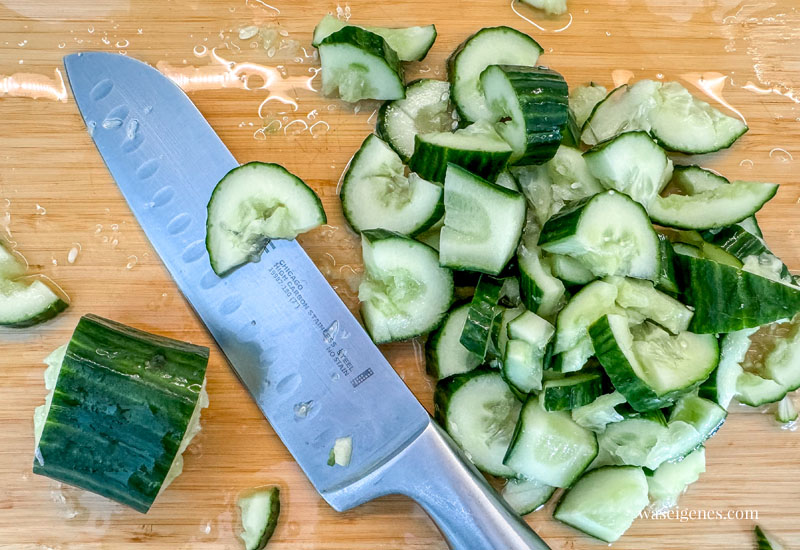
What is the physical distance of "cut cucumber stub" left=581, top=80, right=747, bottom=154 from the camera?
100 inches

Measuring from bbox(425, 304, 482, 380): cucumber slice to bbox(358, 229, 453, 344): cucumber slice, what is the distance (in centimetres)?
4

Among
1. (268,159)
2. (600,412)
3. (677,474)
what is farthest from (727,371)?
(268,159)

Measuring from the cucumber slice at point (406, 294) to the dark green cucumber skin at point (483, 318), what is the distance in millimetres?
123

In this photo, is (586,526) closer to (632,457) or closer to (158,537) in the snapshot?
(632,457)

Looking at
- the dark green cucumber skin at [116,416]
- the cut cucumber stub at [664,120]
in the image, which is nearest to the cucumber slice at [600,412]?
the cut cucumber stub at [664,120]

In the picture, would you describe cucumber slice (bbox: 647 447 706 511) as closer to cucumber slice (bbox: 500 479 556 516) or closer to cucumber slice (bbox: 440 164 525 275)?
cucumber slice (bbox: 500 479 556 516)

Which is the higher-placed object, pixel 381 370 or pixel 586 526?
pixel 381 370

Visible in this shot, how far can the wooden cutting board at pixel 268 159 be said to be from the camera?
2381 millimetres

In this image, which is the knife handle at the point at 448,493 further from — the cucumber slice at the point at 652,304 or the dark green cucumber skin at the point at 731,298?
the dark green cucumber skin at the point at 731,298

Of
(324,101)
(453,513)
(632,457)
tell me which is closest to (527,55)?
(324,101)

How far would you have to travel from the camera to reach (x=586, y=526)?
2334 mm

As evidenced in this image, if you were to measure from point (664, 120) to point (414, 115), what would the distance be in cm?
98

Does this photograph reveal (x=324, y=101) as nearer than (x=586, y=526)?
No

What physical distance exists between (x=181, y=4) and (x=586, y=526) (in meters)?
2.54
